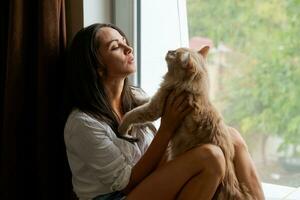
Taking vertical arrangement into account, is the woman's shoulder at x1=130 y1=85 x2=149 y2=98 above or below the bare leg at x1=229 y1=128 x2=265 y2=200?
above

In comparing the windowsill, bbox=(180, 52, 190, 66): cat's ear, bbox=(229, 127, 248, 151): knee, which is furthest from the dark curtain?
the windowsill

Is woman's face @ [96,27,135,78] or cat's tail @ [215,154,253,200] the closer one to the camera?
cat's tail @ [215,154,253,200]

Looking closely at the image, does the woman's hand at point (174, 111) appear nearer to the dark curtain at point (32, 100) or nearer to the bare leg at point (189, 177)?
the bare leg at point (189, 177)

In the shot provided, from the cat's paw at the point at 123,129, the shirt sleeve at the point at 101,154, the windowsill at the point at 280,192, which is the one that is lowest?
the windowsill at the point at 280,192

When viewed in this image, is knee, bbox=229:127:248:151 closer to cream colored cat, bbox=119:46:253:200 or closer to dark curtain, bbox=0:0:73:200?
cream colored cat, bbox=119:46:253:200

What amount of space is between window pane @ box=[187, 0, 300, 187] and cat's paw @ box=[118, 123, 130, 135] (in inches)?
17.4

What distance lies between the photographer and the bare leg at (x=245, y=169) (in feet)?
4.81

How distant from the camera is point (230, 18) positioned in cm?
173

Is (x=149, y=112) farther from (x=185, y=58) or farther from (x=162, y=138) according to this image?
(x=185, y=58)

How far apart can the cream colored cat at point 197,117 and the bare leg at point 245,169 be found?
4 cm

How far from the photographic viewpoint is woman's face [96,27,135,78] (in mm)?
1534

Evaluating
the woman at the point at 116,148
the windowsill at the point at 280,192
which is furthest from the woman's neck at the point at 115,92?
the windowsill at the point at 280,192

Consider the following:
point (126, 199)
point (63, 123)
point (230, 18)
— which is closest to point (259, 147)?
point (230, 18)

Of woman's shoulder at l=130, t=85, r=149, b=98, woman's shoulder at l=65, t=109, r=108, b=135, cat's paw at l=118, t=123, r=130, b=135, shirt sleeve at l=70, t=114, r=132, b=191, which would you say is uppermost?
woman's shoulder at l=130, t=85, r=149, b=98
